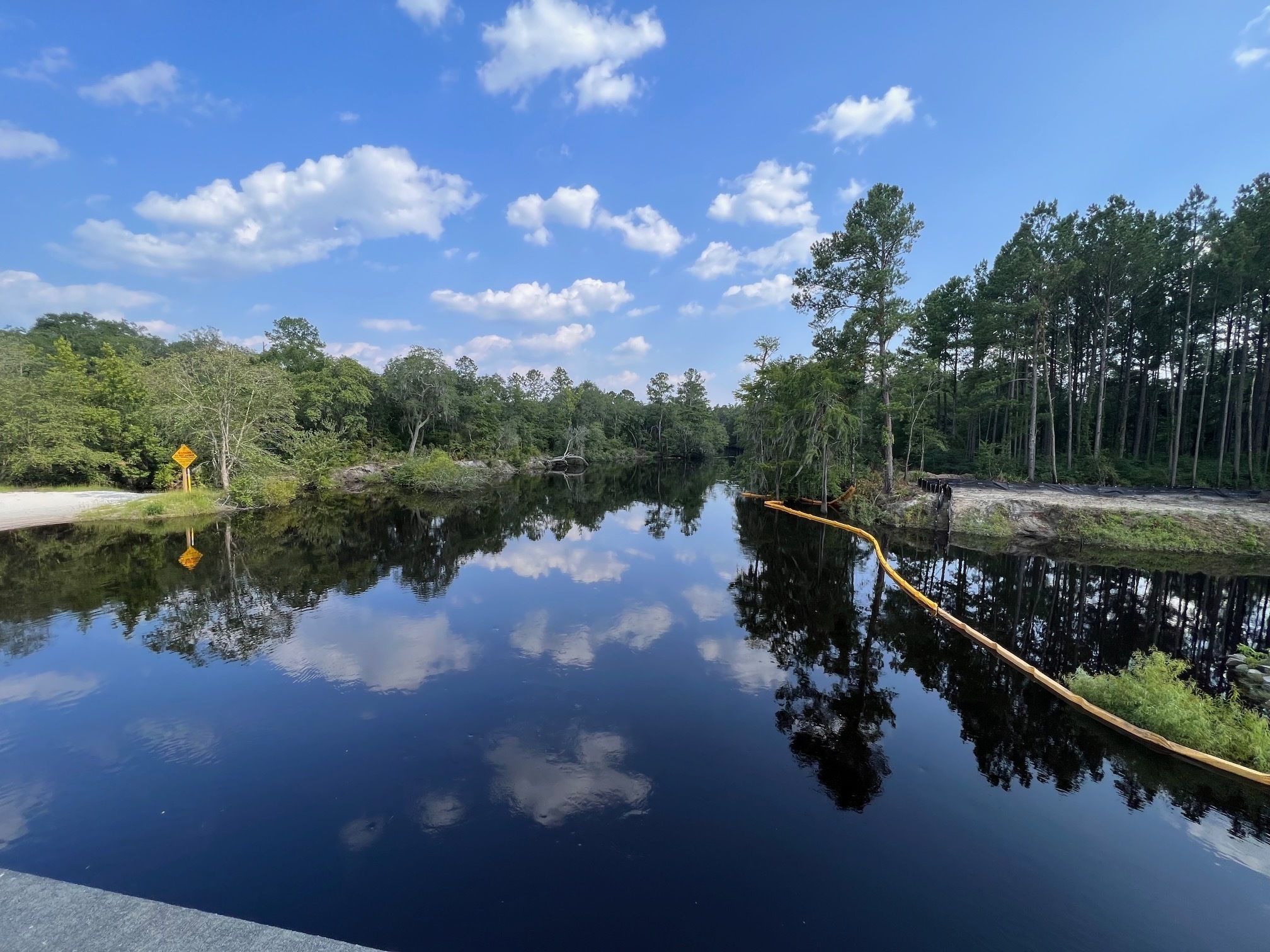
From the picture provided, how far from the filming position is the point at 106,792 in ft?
15.8

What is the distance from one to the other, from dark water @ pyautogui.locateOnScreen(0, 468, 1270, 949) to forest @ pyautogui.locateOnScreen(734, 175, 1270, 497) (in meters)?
12.0

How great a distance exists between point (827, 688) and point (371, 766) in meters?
5.92

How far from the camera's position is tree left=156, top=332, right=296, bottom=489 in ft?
69.6

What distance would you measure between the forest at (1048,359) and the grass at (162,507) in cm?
2462

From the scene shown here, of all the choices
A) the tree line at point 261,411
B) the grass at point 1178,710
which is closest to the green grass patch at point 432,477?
the tree line at point 261,411

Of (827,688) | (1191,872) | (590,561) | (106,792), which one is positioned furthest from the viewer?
(590,561)

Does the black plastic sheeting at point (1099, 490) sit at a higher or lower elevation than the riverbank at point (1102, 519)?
higher

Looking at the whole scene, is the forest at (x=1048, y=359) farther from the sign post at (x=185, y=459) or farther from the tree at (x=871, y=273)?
the sign post at (x=185, y=459)

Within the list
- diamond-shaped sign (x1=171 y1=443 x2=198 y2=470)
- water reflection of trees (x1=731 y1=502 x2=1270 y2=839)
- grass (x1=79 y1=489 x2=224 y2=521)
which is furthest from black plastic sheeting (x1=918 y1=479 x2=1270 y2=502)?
diamond-shaped sign (x1=171 y1=443 x2=198 y2=470)

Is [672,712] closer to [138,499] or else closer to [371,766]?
[371,766]

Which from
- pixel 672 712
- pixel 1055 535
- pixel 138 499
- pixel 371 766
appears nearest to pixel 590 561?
pixel 672 712

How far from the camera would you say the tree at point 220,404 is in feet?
69.6

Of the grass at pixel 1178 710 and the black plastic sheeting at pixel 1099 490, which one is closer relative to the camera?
the grass at pixel 1178 710

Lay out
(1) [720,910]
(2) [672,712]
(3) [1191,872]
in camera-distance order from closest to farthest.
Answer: (1) [720,910]
(3) [1191,872]
(2) [672,712]
